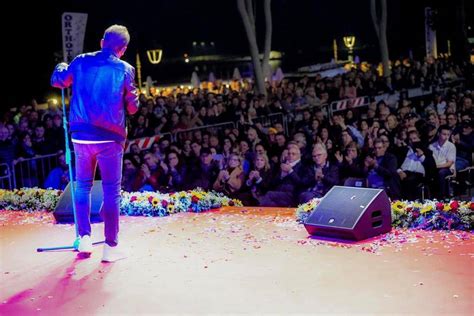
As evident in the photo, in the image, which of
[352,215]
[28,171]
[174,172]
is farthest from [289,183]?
[28,171]

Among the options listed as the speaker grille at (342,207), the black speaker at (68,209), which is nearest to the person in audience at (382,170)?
the speaker grille at (342,207)

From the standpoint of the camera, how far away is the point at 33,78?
2630 cm

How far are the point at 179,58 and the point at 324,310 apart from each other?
46108 mm

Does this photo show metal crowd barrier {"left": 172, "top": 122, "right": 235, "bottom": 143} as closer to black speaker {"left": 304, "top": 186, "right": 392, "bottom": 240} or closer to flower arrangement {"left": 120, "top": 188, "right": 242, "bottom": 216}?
flower arrangement {"left": 120, "top": 188, "right": 242, "bottom": 216}

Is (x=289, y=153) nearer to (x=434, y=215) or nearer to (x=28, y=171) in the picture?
(x=434, y=215)

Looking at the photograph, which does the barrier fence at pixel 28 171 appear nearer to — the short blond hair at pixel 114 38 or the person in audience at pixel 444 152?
the short blond hair at pixel 114 38

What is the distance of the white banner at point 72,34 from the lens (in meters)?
10.6

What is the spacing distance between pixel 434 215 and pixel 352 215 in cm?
79

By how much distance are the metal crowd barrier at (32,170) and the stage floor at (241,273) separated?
4342 millimetres

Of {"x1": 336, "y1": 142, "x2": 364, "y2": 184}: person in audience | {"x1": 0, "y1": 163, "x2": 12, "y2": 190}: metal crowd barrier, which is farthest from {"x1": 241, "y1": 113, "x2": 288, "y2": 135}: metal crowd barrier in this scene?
{"x1": 336, "y1": 142, "x2": 364, "y2": 184}: person in audience

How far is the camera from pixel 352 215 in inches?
232

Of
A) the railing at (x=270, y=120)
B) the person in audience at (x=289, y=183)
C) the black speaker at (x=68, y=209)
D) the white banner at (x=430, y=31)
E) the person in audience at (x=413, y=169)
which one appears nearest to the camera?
the black speaker at (x=68, y=209)

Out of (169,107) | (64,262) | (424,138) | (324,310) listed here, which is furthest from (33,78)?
(324,310)

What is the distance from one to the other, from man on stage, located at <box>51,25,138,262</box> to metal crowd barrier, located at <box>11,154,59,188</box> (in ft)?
18.5
